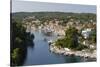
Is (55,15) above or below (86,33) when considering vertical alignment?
above

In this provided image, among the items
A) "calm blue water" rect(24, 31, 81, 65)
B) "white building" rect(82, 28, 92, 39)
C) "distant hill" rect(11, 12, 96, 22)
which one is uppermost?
"distant hill" rect(11, 12, 96, 22)

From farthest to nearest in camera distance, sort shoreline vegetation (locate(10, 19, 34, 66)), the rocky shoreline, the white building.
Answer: the white building, the rocky shoreline, shoreline vegetation (locate(10, 19, 34, 66))

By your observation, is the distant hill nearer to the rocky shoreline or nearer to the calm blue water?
the calm blue water

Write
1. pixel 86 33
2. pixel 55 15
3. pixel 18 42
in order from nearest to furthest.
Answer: pixel 18 42
pixel 55 15
pixel 86 33

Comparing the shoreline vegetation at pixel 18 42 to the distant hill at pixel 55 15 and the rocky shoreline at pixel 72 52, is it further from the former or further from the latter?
the rocky shoreline at pixel 72 52

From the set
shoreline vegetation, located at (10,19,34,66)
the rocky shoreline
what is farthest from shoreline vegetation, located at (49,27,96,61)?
shoreline vegetation, located at (10,19,34,66)

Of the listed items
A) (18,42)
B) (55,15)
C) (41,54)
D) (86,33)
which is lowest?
(41,54)

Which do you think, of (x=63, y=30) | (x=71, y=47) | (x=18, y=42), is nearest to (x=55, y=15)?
(x=63, y=30)

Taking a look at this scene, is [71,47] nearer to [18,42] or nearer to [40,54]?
[40,54]
